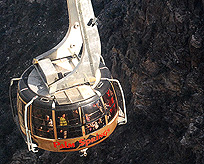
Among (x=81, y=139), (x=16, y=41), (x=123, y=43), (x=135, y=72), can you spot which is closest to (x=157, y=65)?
(x=135, y=72)

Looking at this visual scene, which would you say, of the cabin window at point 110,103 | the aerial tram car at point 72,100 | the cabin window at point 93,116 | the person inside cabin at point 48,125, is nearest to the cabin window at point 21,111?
the aerial tram car at point 72,100

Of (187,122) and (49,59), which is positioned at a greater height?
(49,59)

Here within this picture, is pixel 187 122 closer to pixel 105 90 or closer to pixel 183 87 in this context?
pixel 183 87

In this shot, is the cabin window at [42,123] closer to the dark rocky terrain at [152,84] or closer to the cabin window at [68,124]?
the cabin window at [68,124]

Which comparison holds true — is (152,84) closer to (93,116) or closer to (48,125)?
(93,116)

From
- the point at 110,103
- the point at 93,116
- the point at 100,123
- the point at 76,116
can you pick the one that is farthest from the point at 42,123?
the point at 110,103

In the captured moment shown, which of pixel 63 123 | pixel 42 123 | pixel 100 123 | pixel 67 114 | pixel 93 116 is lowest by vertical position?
pixel 100 123

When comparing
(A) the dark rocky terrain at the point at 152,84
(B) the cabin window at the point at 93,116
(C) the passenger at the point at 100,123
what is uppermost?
(B) the cabin window at the point at 93,116
